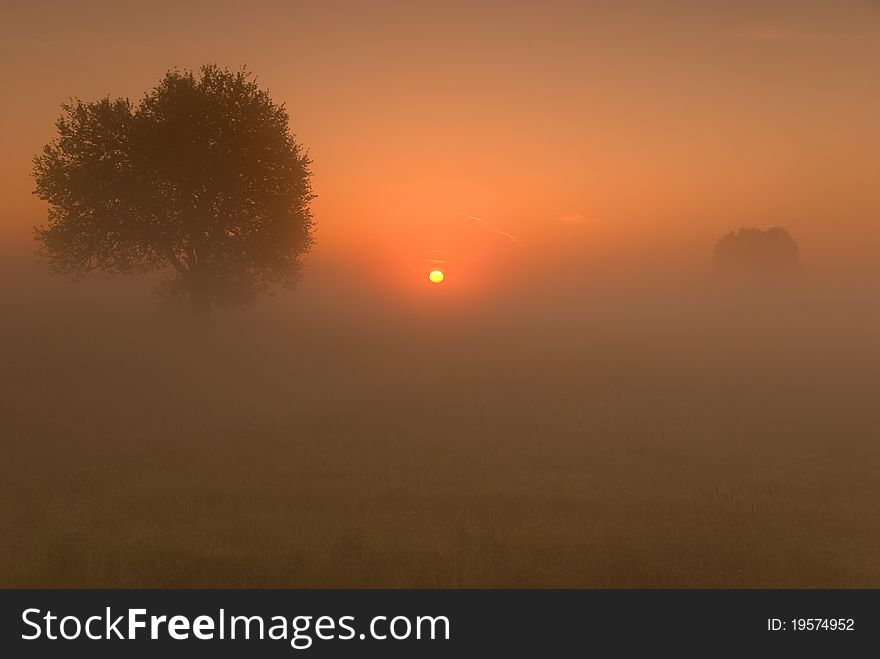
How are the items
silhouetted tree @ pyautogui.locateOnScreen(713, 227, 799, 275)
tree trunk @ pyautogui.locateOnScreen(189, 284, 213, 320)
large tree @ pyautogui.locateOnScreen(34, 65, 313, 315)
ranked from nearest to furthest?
large tree @ pyautogui.locateOnScreen(34, 65, 313, 315) < tree trunk @ pyautogui.locateOnScreen(189, 284, 213, 320) < silhouetted tree @ pyautogui.locateOnScreen(713, 227, 799, 275)

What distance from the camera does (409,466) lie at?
17.2m

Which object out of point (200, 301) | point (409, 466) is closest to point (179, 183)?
point (200, 301)

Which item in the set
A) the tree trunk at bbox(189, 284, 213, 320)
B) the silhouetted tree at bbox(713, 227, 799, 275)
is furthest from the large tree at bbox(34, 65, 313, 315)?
the silhouetted tree at bbox(713, 227, 799, 275)

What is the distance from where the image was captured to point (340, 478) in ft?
52.7

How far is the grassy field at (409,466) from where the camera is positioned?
1091cm

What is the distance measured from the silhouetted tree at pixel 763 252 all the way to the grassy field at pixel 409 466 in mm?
98294

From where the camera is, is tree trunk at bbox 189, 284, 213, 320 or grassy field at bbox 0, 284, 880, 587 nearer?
grassy field at bbox 0, 284, 880, 587

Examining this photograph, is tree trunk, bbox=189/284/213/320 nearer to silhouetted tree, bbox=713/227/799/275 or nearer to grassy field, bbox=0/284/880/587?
grassy field, bbox=0/284/880/587

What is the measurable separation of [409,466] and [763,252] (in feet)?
429

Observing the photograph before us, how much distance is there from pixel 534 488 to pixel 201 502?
779 centimetres

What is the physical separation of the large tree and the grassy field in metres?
5.10

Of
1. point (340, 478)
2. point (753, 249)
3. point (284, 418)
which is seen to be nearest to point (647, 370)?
point (284, 418)

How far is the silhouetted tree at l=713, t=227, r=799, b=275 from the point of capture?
12794cm

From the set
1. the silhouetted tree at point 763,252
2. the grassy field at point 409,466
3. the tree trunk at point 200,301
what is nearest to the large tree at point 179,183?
the tree trunk at point 200,301
